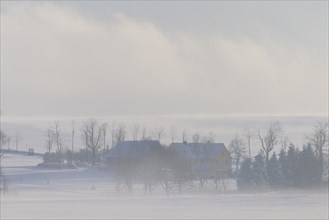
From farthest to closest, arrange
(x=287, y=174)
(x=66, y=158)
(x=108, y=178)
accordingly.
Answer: (x=66, y=158) < (x=108, y=178) < (x=287, y=174)

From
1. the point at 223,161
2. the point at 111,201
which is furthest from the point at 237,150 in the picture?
the point at 111,201

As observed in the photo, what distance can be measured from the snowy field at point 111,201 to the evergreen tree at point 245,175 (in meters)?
1.75

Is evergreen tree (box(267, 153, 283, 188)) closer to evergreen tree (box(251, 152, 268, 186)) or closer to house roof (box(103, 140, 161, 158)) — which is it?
evergreen tree (box(251, 152, 268, 186))

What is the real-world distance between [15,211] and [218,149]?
2717 centimetres

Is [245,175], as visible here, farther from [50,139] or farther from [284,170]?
[50,139]

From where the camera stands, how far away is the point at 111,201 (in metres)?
41.0

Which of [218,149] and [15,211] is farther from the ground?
[218,149]

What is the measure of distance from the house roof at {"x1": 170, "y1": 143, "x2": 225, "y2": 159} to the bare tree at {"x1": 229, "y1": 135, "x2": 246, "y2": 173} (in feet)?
2.75

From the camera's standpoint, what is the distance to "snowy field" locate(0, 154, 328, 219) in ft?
94.5

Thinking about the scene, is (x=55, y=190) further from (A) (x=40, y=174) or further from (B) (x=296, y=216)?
(B) (x=296, y=216)

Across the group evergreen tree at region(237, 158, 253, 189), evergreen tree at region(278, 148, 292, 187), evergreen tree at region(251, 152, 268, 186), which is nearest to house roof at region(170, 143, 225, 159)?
evergreen tree at region(237, 158, 253, 189)

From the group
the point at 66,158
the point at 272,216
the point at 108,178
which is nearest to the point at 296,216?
the point at 272,216

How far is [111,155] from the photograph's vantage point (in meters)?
59.4

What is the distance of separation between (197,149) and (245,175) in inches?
173
